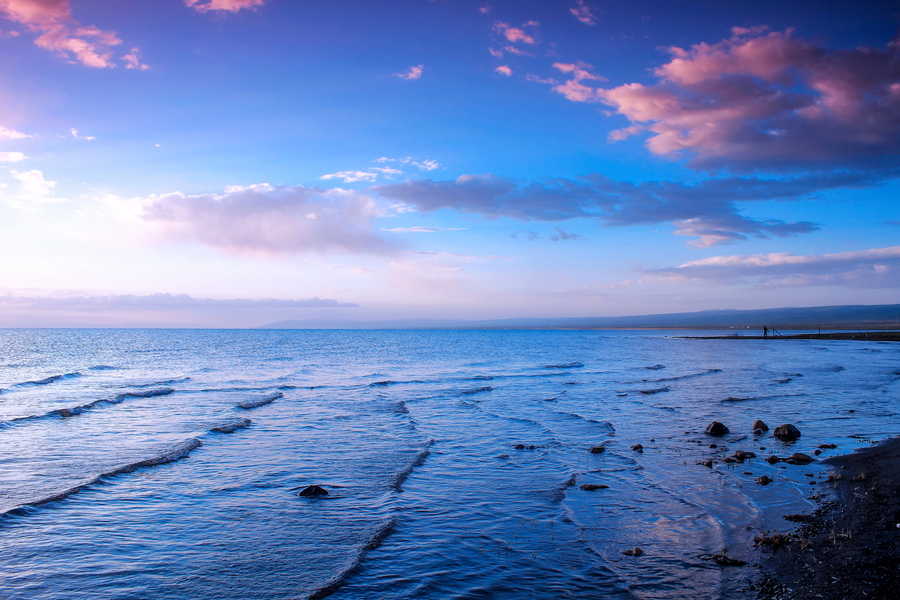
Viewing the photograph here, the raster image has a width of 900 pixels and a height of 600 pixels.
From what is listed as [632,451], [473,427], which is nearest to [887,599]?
[632,451]

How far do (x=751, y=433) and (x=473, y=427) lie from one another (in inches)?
487

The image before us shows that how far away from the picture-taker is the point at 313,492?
14539 millimetres

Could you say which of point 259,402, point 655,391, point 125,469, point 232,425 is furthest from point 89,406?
point 655,391

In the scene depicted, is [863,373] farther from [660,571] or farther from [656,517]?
[660,571]

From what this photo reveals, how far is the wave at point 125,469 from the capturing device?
43.8 feet

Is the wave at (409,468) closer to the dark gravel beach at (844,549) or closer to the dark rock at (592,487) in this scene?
the dark rock at (592,487)

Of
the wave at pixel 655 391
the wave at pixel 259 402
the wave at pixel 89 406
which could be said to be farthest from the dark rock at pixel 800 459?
the wave at pixel 89 406

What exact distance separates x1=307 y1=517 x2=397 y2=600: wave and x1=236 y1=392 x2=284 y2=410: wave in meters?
20.8

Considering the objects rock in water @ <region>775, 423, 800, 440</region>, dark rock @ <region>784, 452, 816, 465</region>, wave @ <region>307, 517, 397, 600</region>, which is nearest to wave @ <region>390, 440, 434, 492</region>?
wave @ <region>307, 517, 397, 600</region>

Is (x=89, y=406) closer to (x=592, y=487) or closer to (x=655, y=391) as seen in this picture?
(x=592, y=487)

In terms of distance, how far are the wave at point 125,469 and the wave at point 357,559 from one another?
9.36 meters

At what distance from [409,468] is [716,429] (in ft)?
46.1

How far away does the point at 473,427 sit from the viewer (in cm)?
2497

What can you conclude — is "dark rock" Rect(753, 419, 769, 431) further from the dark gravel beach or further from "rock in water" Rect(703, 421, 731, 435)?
the dark gravel beach
